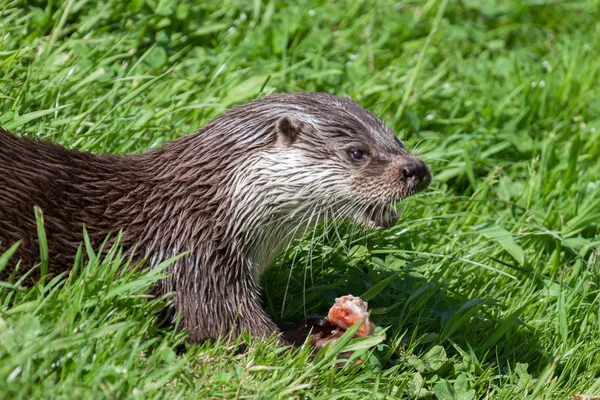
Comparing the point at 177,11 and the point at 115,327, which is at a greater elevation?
the point at 177,11

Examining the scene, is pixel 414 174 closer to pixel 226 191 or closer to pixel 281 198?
pixel 281 198

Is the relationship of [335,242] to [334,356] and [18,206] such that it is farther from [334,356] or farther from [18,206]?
[18,206]

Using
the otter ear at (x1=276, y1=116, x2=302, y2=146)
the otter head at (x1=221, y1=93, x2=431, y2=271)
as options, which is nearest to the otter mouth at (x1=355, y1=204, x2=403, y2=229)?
the otter head at (x1=221, y1=93, x2=431, y2=271)

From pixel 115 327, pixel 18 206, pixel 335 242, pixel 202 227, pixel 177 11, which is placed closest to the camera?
pixel 115 327

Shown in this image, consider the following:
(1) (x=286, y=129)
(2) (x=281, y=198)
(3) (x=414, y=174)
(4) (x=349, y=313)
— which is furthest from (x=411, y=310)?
(1) (x=286, y=129)

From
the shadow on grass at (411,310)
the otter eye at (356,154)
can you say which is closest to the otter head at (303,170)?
the otter eye at (356,154)

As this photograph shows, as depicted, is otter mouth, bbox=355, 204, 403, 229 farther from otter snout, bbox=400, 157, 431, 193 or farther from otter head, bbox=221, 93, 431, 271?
otter snout, bbox=400, 157, 431, 193

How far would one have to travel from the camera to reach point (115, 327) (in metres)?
2.47

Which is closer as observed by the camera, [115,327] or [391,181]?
[115,327]

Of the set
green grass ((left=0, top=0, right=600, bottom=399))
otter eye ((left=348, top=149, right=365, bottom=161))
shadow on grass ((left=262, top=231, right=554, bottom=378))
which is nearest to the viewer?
green grass ((left=0, top=0, right=600, bottom=399))

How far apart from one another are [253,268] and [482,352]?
35.3 inches

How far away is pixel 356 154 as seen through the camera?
3.20m

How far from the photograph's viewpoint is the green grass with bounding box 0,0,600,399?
2.66 m

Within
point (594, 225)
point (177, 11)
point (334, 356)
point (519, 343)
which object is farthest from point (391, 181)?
point (177, 11)
